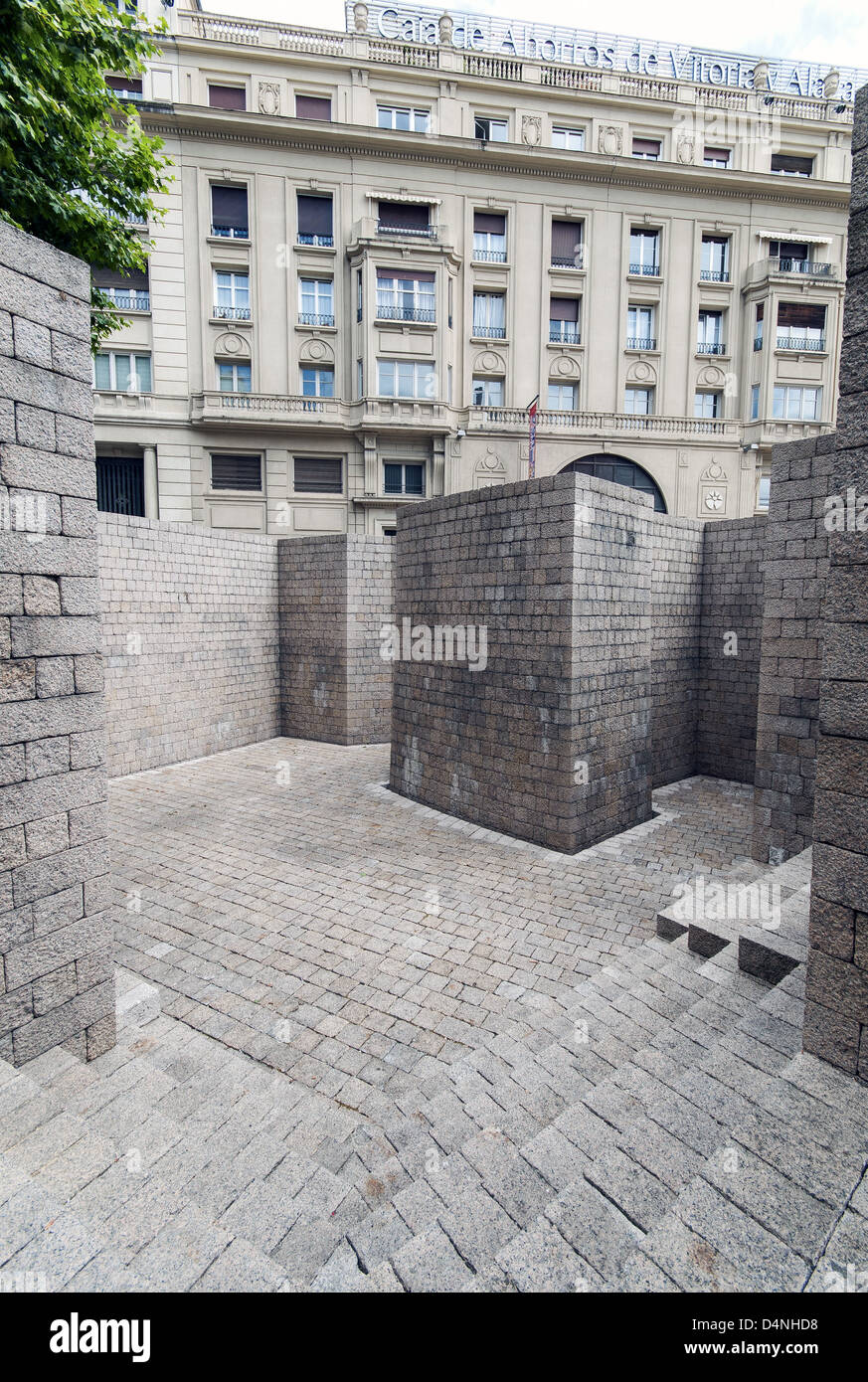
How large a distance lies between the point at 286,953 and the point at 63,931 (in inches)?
92.2

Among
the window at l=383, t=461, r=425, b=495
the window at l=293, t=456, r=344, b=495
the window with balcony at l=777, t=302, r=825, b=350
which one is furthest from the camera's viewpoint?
the window with balcony at l=777, t=302, r=825, b=350

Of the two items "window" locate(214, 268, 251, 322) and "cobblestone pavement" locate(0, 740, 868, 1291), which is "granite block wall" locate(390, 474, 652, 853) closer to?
"cobblestone pavement" locate(0, 740, 868, 1291)

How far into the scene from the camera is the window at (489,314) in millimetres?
21047

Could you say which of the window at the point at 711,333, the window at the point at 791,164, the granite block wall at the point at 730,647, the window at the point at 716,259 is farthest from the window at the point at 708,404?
the granite block wall at the point at 730,647

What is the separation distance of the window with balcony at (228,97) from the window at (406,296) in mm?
6751

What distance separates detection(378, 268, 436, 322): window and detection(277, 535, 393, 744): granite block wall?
10.2 m

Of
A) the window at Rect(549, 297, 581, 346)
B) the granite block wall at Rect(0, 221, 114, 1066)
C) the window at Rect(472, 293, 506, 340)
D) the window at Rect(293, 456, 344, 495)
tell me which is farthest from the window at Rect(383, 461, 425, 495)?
the granite block wall at Rect(0, 221, 114, 1066)

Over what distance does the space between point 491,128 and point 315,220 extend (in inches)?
268

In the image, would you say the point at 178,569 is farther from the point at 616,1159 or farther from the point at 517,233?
the point at 517,233

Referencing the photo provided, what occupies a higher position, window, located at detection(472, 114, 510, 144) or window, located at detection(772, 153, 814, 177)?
window, located at detection(772, 153, 814, 177)

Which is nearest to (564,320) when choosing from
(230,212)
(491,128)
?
(491,128)

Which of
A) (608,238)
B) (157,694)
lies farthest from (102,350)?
(608,238)

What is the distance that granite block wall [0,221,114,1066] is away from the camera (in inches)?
130

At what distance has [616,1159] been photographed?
275 centimetres
